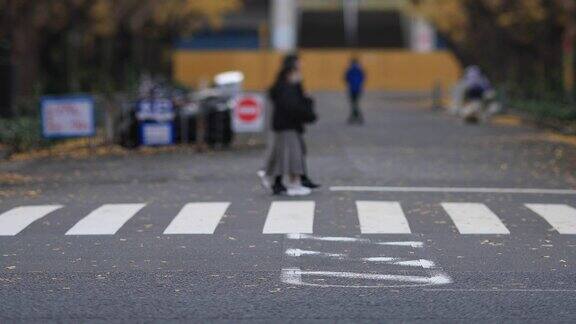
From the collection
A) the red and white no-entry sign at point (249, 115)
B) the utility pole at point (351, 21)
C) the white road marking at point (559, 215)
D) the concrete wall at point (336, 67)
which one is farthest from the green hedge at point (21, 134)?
the utility pole at point (351, 21)

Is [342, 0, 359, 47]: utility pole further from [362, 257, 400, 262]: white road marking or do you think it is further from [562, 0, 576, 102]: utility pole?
[362, 257, 400, 262]: white road marking

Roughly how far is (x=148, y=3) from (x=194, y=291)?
3441cm

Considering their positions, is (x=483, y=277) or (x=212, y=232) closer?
(x=483, y=277)

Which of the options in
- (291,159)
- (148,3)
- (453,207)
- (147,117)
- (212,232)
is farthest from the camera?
(148,3)

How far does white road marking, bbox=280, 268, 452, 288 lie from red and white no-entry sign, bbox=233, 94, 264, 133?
54.0 ft

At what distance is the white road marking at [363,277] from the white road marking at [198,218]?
8.69 feet

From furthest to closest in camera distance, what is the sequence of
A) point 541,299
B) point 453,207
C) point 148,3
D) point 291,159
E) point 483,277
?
point 148,3 → point 291,159 → point 453,207 → point 483,277 → point 541,299

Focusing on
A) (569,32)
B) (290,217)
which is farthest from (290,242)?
(569,32)

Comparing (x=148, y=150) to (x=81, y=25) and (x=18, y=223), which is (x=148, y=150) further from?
(x=81, y=25)

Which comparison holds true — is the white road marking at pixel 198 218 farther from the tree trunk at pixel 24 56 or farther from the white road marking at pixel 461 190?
the tree trunk at pixel 24 56

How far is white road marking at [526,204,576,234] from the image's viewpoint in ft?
42.3

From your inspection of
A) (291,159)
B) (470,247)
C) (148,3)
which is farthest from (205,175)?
(148,3)

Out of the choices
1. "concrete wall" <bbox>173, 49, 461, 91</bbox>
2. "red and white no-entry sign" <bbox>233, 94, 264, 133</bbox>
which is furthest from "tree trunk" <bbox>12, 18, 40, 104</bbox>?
"concrete wall" <bbox>173, 49, 461, 91</bbox>

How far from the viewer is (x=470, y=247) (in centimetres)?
1162
